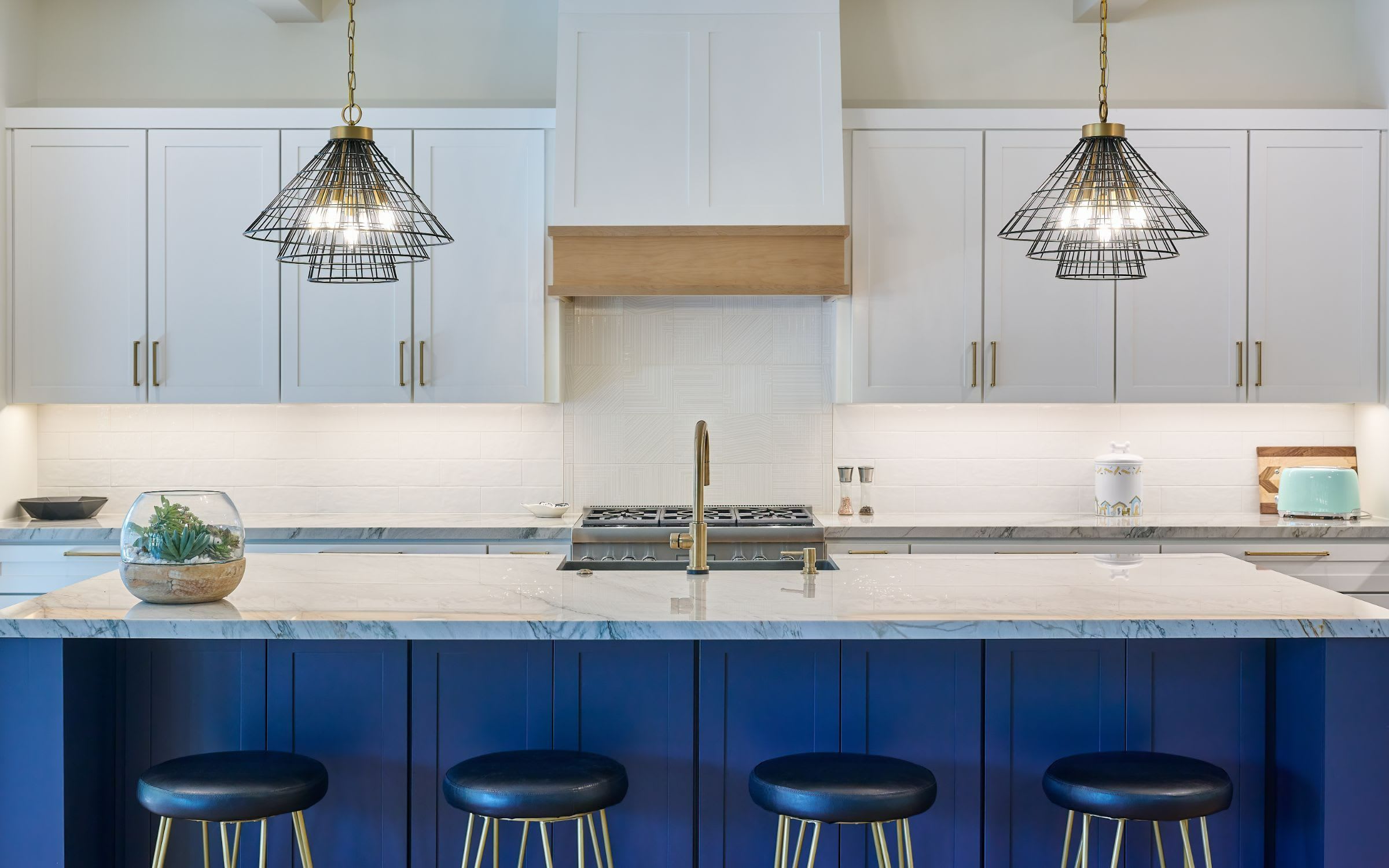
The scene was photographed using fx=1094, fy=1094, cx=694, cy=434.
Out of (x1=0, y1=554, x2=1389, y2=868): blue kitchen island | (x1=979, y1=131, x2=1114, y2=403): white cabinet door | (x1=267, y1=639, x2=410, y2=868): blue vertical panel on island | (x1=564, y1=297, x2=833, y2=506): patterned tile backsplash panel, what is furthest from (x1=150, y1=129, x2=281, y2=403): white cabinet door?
(x1=979, y1=131, x2=1114, y2=403): white cabinet door

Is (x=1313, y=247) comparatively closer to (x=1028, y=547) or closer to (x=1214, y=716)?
(x=1028, y=547)

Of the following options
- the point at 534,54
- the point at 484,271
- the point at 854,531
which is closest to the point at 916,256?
the point at 854,531

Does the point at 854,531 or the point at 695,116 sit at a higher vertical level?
the point at 695,116

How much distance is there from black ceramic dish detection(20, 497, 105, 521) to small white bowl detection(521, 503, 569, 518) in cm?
171

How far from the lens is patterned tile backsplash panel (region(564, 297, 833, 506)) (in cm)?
464

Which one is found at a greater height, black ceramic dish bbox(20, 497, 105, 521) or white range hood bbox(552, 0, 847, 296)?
white range hood bbox(552, 0, 847, 296)

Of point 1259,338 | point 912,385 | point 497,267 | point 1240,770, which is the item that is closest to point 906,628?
point 1240,770

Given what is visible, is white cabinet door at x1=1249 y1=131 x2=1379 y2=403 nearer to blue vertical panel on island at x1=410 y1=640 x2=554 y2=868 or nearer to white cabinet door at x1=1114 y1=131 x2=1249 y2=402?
white cabinet door at x1=1114 y1=131 x2=1249 y2=402

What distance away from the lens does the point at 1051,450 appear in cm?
466

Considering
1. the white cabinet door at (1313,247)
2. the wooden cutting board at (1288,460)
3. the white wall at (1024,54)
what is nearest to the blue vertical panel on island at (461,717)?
the white wall at (1024,54)

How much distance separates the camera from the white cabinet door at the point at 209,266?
423 cm

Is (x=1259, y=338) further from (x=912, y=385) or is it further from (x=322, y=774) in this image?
(x=322, y=774)

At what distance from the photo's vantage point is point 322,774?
2279 mm

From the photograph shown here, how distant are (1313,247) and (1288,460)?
2.99 ft
